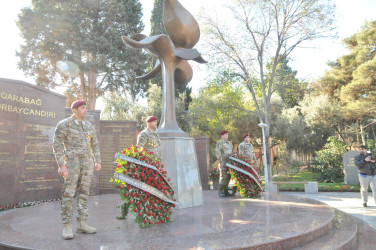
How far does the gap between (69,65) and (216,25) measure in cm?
1242

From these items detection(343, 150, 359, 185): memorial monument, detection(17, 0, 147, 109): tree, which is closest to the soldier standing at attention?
detection(343, 150, 359, 185): memorial monument

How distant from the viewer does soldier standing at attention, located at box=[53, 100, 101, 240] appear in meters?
3.85

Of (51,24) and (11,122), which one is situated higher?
(51,24)

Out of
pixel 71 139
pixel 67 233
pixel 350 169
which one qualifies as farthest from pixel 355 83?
pixel 67 233

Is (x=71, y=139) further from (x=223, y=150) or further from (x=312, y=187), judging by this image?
(x=312, y=187)

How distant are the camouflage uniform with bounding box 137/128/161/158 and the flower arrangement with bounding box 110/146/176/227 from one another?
81cm

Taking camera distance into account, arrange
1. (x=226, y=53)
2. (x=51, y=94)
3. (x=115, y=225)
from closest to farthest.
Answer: (x=115, y=225), (x=51, y=94), (x=226, y=53)

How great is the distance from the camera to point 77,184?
4.05 metres

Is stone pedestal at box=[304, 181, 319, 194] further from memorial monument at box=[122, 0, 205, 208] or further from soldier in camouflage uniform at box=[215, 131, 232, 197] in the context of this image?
memorial monument at box=[122, 0, 205, 208]

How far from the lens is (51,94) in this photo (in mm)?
8641

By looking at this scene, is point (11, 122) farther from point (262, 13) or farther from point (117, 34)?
point (117, 34)

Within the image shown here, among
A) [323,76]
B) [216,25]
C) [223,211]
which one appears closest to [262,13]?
[216,25]

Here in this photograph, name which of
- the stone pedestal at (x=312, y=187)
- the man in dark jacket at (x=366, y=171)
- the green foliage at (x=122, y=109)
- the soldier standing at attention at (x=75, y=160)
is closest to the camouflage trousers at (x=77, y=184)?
the soldier standing at attention at (x=75, y=160)

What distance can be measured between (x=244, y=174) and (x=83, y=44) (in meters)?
20.0
